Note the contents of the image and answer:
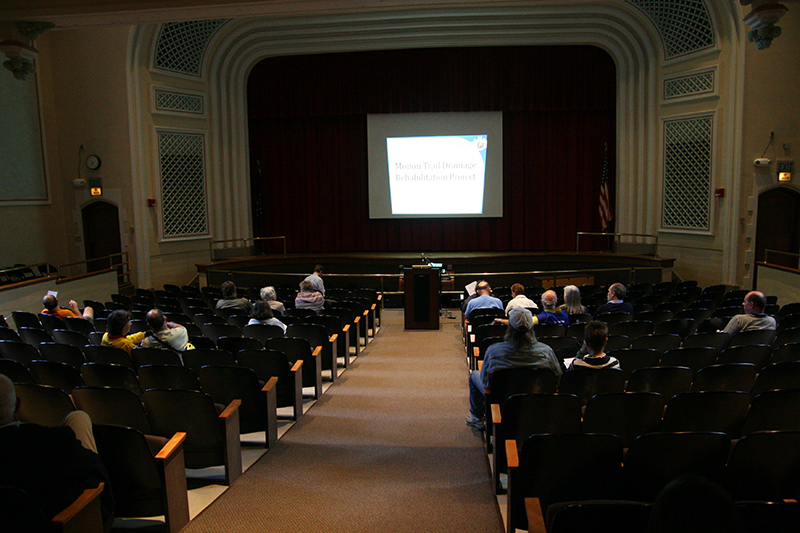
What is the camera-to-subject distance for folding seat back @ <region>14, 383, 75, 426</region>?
12.6 ft

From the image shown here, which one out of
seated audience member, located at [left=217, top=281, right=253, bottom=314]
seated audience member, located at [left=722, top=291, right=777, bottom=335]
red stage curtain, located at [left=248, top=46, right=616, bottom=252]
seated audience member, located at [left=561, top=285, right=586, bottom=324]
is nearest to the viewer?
seated audience member, located at [left=722, top=291, right=777, bottom=335]

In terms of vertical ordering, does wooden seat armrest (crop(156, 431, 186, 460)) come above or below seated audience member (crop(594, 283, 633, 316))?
below

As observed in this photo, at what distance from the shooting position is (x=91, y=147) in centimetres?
1430

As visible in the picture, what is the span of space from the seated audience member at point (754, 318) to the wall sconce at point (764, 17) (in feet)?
10.1

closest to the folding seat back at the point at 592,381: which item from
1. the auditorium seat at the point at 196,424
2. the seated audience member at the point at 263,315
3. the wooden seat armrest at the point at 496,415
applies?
the wooden seat armrest at the point at 496,415

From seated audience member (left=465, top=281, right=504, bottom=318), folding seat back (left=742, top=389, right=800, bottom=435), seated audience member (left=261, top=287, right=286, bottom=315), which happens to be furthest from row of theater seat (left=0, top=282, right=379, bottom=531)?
folding seat back (left=742, top=389, right=800, bottom=435)

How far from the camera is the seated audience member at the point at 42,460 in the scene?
2678mm

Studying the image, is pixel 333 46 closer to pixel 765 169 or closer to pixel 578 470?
pixel 765 169

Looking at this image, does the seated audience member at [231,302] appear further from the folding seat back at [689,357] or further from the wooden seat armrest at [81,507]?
the folding seat back at [689,357]

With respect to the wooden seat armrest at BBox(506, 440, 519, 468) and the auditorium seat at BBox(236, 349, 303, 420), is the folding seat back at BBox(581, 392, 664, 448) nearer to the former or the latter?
the wooden seat armrest at BBox(506, 440, 519, 468)

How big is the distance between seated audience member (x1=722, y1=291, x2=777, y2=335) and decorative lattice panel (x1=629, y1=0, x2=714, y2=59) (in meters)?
9.27

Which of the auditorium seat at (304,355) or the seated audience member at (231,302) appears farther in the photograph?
the seated audience member at (231,302)

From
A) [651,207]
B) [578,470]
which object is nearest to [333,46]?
[651,207]

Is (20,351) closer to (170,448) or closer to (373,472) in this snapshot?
(170,448)
